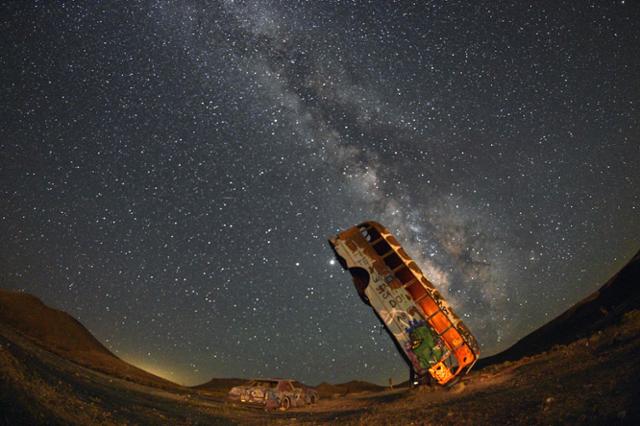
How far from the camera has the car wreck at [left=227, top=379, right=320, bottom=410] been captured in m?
20.1

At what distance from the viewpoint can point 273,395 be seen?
20078mm

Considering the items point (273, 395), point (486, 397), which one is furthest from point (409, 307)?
point (273, 395)

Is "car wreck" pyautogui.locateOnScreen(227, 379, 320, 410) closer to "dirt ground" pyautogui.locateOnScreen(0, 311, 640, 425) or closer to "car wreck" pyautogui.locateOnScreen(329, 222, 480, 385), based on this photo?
"dirt ground" pyautogui.locateOnScreen(0, 311, 640, 425)

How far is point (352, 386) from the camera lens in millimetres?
69750

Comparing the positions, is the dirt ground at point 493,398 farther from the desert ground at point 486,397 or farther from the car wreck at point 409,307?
the car wreck at point 409,307

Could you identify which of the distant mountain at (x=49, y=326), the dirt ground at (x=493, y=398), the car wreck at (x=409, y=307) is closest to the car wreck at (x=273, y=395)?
the dirt ground at (x=493, y=398)

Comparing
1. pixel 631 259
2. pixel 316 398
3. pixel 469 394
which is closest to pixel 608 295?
pixel 631 259

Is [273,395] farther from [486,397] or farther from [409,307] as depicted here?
[486,397]

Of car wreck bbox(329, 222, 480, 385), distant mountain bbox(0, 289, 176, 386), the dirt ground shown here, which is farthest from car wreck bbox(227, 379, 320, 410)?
distant mountain bbox(0, 289, 176, 386)

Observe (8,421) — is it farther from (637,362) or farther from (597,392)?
(637,362)

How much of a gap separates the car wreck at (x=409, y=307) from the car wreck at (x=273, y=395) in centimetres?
782

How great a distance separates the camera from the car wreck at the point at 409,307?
14672mm

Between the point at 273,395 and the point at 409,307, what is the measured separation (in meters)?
9.34

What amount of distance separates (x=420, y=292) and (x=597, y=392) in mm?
7782
